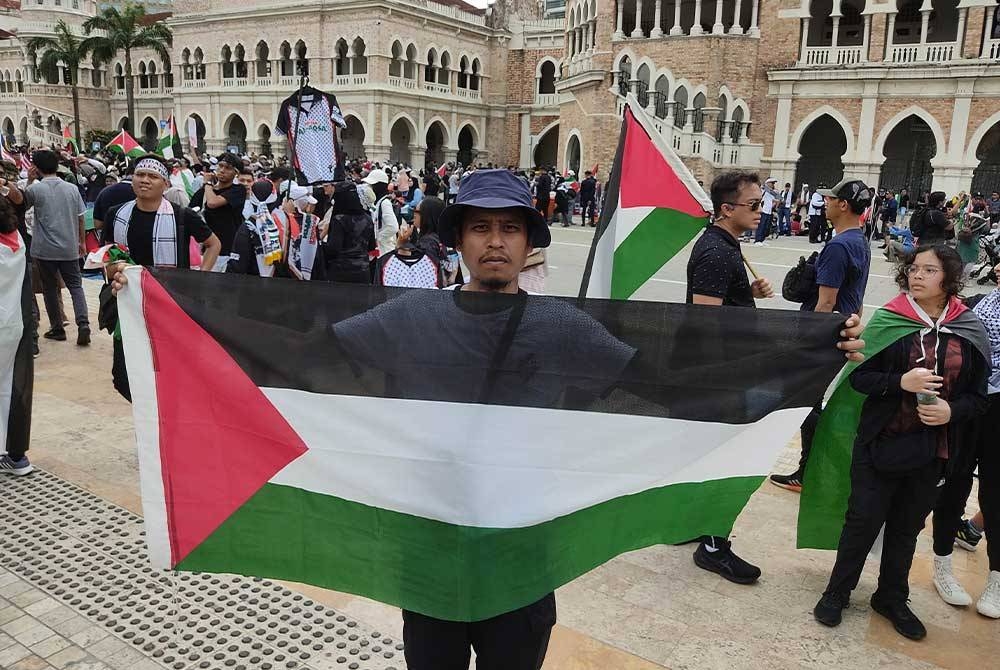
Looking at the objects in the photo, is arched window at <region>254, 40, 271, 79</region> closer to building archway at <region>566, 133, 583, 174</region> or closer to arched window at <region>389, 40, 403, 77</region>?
arched window at <region>389, 40, 403, 77</region>

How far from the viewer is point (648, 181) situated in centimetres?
413

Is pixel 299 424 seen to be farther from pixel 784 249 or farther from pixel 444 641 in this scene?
pixel 784 249

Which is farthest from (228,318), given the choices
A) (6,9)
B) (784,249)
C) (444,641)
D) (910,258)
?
(6,9)

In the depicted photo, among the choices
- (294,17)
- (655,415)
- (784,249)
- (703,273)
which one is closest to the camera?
(655,415)

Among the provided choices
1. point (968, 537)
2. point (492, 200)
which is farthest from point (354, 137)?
point (492, 200)

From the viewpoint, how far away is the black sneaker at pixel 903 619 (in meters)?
3.50

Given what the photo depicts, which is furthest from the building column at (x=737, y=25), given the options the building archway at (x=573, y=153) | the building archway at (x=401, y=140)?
the building archway at (x=401, y=140)

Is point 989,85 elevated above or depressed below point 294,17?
below

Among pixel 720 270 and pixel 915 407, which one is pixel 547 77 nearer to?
pixel 720 270

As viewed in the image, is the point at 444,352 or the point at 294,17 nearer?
the point at 444,352

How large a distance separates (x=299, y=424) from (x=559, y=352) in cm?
81

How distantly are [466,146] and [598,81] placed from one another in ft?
61.6

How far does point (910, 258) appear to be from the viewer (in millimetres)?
3529

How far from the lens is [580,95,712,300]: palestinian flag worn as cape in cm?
404
